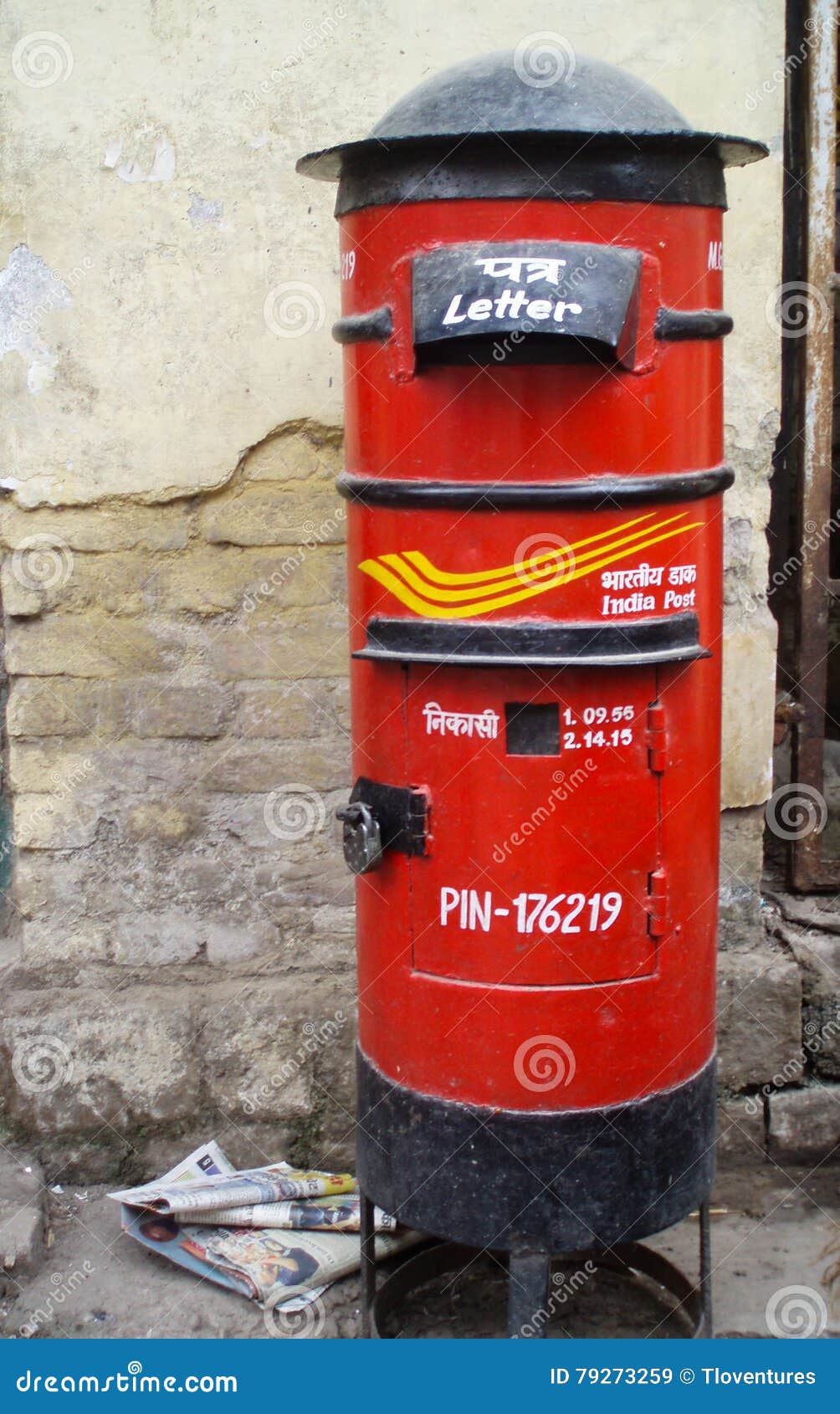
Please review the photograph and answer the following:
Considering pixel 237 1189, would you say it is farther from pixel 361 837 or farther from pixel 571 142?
pixel 571 142

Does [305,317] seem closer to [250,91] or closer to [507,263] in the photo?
[250,91]

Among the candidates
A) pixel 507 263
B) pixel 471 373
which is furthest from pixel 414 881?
pixel 507 263

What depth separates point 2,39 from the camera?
2980 mm

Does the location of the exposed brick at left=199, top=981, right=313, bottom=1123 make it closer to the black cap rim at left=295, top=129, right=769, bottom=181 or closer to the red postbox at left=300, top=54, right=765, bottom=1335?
the red postbox at left=300, top=54, right=765, bottom=1335

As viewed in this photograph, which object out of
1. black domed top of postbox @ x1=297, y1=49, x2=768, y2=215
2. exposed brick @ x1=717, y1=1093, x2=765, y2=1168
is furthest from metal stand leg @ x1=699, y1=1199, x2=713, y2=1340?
black domed top of postbox @ x1=297, y1=49, x2=768, y2=215

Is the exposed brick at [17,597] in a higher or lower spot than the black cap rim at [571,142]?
lower

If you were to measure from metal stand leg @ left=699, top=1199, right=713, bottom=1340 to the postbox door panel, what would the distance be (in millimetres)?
598

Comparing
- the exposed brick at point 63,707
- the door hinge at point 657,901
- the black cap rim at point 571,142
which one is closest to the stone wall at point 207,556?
the exposed brick at point 63,707

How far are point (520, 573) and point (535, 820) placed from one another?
398 millimetres

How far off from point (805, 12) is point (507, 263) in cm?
172

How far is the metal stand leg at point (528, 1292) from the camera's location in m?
2.31

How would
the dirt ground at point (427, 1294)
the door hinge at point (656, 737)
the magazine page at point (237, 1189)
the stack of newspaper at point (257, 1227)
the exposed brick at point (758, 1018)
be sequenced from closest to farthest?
the door hinge at point (656, 737) < the dirt ground at point (427, 1294) < the stack of newspaper at point (257, 1227) < the magazine page at point (237, 1189) < the exposed brick at point (758, 1018)

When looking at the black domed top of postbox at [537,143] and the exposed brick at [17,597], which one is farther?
the exposed brick at [17,597]

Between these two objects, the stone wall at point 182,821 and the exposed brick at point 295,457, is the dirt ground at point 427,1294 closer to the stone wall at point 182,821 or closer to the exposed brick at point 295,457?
the stone wall at point 182,821
